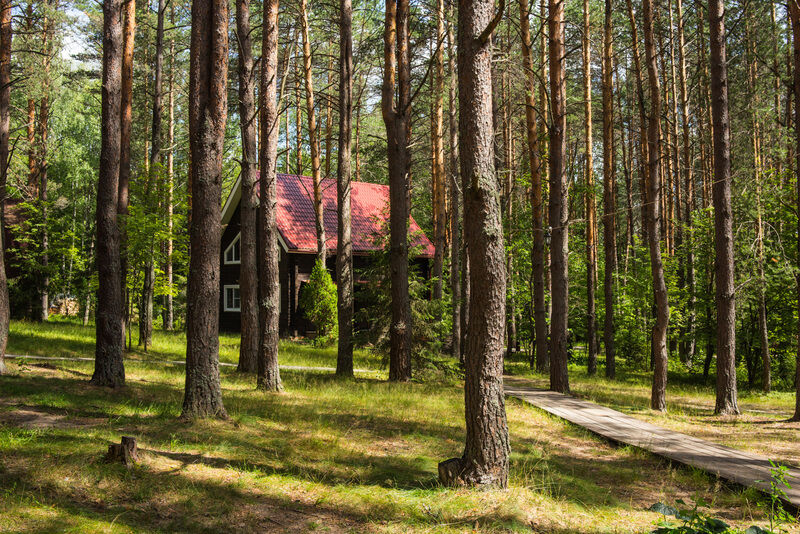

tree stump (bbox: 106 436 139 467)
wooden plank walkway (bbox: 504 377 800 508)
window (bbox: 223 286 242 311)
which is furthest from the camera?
window (bbox: 223 286 242 311)

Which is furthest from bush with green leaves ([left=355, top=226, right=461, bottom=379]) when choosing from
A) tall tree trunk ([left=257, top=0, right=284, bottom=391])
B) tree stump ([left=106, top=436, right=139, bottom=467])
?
tree stump ([left=106, top=436, right=139, bottom=467])

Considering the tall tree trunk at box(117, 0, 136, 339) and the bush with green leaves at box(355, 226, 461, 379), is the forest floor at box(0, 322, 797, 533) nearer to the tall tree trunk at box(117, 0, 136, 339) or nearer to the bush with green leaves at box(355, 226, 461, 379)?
the bush with green leaves at box(355, 226, 461, 379)

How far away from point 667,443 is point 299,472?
514cm

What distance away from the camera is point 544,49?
19.2 metres

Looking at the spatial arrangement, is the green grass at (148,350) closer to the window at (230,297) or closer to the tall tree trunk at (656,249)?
the window at (230,297)

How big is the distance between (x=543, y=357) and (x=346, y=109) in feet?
35.1

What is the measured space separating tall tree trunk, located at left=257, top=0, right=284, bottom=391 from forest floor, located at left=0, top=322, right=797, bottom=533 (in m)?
0.87

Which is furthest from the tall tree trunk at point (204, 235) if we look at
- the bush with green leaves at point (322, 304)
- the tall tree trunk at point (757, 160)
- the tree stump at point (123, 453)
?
the bush with green leaves at point (322, 304)

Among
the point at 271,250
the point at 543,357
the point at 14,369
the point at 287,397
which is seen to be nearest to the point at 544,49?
the point at 543,357

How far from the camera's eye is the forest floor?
14.9 feet

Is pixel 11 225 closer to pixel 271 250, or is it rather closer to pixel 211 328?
pixel 271 250

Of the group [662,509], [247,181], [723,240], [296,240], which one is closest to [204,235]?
[247,181]

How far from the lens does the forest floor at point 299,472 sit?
4555 millimetres

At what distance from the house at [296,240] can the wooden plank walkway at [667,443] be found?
47.3 ft
